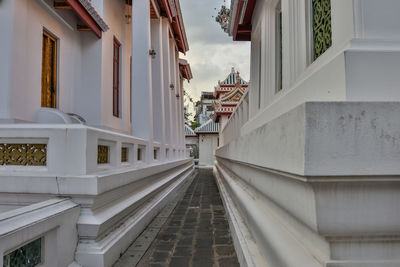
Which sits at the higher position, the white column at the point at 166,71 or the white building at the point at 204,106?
the white building at the point at 204,106

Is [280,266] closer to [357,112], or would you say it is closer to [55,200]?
[357,112]

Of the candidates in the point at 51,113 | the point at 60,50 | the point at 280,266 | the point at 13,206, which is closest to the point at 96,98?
the point at 60,50

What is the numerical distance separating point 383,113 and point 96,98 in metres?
5.92

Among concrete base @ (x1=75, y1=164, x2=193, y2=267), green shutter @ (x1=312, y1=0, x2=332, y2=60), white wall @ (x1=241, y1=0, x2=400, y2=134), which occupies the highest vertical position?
green shutter @ (x1=312, y1=0, x2=332, y2=60)

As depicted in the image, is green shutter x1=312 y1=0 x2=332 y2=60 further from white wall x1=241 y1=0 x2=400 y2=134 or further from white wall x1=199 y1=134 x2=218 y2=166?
white wall x1=199 y1=134 x2=218 y2=166

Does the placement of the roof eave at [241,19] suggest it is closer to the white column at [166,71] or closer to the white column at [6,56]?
the white column at [6,56]

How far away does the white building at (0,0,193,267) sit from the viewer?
94.7 inches

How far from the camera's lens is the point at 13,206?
2.69 meters

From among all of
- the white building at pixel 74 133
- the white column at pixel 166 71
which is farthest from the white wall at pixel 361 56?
the white column at pixel 166 71

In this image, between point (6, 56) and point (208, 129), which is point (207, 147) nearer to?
point (208, 129)

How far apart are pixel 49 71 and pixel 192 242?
13.2ft

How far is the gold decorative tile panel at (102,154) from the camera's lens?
10.7ft

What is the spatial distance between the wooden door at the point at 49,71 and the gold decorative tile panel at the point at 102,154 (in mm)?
2244

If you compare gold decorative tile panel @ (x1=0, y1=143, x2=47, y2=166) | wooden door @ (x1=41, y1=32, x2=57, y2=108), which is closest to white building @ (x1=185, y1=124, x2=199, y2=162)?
wooden door @ (x1=41, y1=32, x2=57, y2=108)
